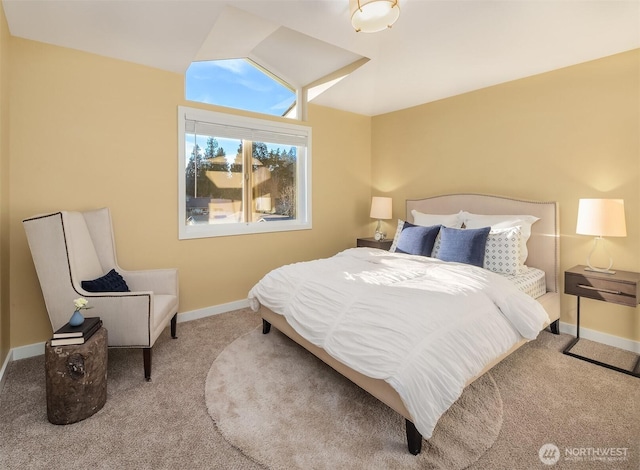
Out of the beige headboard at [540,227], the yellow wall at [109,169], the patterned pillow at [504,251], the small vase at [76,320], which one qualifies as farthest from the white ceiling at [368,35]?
the small vase at [76,320]

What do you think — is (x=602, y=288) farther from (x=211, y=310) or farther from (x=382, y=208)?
(x=211, y=310)

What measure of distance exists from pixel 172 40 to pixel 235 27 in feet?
2.15

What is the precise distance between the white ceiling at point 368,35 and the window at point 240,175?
2.21 ft

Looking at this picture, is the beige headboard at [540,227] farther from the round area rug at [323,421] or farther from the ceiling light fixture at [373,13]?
the ceiling light fixture at [373,13]

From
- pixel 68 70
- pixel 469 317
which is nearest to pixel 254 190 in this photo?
pixel 68 70

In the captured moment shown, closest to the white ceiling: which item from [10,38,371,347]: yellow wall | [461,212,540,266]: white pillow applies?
[10,38,371,347]: yellow wall

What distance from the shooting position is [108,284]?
2350mm

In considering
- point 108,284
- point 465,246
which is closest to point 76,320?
point 108,284

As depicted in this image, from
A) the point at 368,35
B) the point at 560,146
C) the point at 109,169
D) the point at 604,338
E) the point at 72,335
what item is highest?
the point at 368,35

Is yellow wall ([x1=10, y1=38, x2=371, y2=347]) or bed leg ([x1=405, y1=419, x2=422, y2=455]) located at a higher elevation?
yellow wall ([x1=10, y1=38, x2=371, y2=347])

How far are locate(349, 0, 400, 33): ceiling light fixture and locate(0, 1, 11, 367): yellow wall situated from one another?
236cm

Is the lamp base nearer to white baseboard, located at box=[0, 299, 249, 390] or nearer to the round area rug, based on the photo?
the round area rug

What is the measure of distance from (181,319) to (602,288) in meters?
3.77

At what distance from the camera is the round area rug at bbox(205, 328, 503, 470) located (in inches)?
60.9
